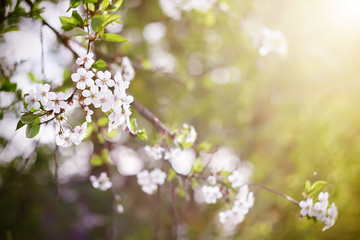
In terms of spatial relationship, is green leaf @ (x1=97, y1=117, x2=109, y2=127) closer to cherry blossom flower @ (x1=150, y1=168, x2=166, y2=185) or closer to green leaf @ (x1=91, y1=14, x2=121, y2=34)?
cherry blossom flower @ (x1=150, y1=168, x2=166, y2=185)

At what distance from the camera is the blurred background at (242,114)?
2.52 meters

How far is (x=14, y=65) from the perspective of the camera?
5.15 ft

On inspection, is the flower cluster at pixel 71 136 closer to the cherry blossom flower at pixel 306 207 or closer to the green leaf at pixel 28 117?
the green leaf at pixel 28 117

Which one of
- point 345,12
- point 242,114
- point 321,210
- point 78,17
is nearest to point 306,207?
point 321,210

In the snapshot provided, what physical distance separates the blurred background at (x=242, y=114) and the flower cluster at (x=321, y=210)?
1.09 metres

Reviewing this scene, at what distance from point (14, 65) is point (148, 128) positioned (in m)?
2.07

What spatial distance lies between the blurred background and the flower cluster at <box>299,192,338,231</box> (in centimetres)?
109

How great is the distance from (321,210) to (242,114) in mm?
2284

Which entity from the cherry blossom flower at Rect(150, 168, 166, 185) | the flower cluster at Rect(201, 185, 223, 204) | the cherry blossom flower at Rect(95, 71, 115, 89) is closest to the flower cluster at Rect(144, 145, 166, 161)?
the cherry blossom flower at Rect(150, 168, 166, 185)

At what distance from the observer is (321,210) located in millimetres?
1151

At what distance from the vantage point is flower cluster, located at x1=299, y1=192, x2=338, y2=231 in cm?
115

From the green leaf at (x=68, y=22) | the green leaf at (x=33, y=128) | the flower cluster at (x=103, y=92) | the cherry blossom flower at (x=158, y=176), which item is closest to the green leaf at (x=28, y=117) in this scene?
the green leaf at (x=33, y=128)

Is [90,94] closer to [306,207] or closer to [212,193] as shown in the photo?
[212,193]

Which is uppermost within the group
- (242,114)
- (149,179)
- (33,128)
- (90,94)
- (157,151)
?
(90,94)
